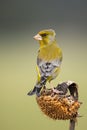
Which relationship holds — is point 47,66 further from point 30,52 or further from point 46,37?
point 30,52

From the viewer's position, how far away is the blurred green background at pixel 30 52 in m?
2.83

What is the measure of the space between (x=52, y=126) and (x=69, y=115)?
42.8 inches

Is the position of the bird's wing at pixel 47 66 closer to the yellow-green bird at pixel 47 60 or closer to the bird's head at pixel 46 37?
the yellow-green bird at pixel 47 60

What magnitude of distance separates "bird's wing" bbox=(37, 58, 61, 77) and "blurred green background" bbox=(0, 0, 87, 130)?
25.8 inches

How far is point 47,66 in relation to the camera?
7.01 ft

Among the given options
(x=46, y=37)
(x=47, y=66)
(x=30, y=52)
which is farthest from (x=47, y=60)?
(x=30, y=52)

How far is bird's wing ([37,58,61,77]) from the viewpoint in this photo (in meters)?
2.11

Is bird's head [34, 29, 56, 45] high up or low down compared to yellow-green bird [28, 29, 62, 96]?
up

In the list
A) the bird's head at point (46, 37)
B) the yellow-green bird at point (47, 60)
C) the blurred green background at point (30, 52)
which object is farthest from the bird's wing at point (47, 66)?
the blurred green background at point (30, 52)

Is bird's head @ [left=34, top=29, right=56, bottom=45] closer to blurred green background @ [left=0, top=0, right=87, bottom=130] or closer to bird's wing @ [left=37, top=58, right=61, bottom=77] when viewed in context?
bird's wing @ [left=37, top=58, right=61, bottom=77]

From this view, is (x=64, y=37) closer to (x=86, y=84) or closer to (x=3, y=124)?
(x=86, y=84)

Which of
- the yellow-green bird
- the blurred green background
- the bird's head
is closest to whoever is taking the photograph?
the yellow-green bird

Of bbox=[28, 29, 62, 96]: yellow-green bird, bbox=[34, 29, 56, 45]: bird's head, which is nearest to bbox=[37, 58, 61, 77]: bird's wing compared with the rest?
bbox=[28, 29, 62, 96]: yellow-green bird

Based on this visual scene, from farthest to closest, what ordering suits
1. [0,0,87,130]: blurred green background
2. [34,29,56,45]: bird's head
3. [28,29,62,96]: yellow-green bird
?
[0,0,87,130]: blurred green background
[34,29,56,45]: bird's head
[28,29,62,96]: yellow-green bird
